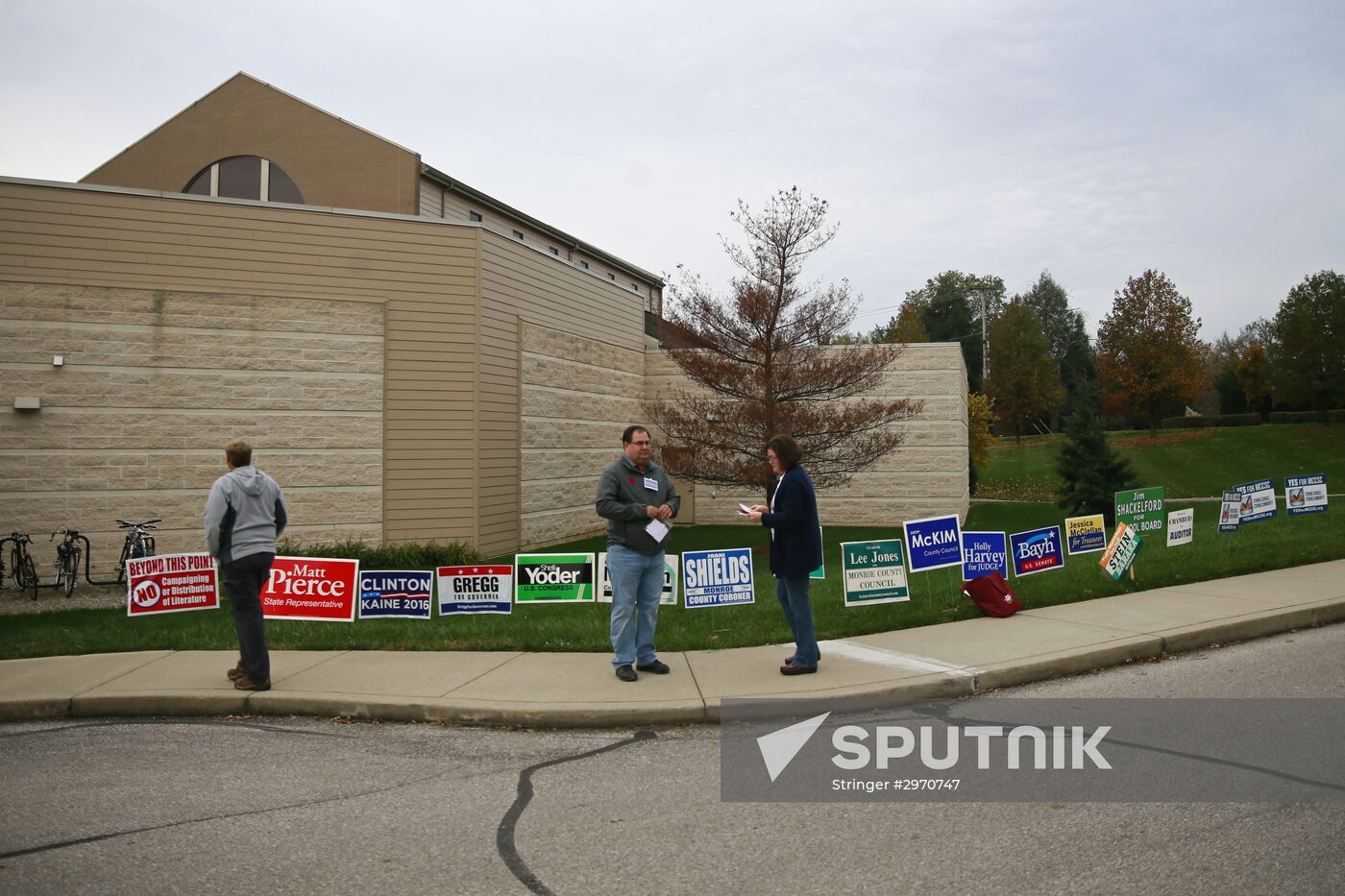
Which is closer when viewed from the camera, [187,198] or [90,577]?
[90,577]

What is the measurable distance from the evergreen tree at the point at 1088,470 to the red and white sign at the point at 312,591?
81.3 feet

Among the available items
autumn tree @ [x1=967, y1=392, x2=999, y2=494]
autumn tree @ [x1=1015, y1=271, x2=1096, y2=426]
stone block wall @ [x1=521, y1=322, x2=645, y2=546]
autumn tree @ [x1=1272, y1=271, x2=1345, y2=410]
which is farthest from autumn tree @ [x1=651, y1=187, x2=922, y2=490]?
autumn tree @ [x1=1015, y1=271, x2=1096, y2=426]

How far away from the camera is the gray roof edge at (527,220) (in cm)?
2335

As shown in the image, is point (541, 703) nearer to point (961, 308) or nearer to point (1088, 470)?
point (1088, 470)

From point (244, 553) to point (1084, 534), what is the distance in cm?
950

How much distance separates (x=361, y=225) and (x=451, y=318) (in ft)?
7.57

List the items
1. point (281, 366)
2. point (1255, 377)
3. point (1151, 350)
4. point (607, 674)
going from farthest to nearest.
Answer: point (1255, 377), point (1151, 350), point (281, 366), point (607, 674)

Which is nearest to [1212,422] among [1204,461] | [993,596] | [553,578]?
[1204,461]

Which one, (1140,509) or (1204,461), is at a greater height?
(1204,461)

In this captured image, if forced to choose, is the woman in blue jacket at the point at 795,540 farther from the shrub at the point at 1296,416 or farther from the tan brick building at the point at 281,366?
the shrub at the point at 1296,416

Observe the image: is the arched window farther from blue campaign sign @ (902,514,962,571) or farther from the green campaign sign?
the green campaign sign

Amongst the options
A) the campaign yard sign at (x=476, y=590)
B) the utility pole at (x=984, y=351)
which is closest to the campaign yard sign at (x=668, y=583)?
the campaign yard sign at (x=476, y=590)

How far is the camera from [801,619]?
24.2 feet

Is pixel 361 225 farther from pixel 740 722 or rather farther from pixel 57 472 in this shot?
pixel 740 722
